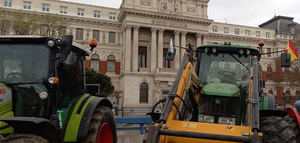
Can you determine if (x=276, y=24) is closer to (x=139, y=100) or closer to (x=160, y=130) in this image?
(x=139, y=100)

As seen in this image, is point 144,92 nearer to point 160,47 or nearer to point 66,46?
point 160,47

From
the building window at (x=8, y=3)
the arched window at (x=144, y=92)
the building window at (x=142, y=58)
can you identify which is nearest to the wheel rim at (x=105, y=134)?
the arched window at (x=144, y=92)

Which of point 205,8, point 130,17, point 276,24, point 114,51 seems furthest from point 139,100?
point 276,24

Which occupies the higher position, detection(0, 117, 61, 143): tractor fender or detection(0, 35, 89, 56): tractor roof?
detection(0, 35, 89, 56): tractor roof

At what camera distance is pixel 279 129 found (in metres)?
4.18

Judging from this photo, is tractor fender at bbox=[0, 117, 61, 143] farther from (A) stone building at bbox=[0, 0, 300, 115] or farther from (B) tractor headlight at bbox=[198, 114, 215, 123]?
(A) stone building at bbox=[0, 0, 300, 115]

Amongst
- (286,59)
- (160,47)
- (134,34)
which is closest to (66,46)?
(286,59)

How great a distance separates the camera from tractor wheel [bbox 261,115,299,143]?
407 centimetres

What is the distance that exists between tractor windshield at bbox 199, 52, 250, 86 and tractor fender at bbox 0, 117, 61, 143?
3738mm

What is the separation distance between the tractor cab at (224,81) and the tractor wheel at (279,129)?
18.7 inches

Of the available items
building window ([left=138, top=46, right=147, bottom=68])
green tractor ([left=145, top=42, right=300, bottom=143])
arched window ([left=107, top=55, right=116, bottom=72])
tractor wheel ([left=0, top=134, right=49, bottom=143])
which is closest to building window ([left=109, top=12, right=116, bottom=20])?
arched window ([left=107, top=55, right=116, bottom=72])

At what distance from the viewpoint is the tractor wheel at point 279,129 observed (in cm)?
407

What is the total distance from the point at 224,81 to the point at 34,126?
4210 millimetres

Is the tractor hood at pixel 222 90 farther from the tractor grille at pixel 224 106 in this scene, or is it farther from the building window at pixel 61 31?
the building window at pixel 61 31
